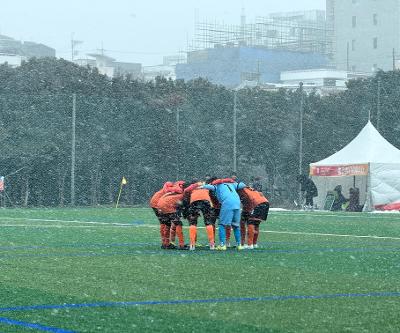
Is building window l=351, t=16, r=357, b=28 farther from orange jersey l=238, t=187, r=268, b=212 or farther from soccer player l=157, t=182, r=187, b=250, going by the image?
soccer player l=157, t=182, r=187, b=250

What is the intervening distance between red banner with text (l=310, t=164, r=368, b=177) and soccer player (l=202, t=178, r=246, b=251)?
2468 centimetres

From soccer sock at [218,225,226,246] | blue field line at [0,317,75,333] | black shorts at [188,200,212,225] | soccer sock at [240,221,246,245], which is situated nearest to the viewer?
blue field line at [0,317,75,333]

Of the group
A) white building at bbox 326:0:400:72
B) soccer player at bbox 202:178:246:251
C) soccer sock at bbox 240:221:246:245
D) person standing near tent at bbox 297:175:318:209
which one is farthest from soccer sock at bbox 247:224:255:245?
white building at bbox 326:0:400:72

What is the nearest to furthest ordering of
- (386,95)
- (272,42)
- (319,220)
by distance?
(319,220)
(386,95)
(272,42)

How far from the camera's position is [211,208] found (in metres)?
20.3

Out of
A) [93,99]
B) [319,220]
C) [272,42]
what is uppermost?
[272,42]

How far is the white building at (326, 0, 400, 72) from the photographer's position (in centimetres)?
12850

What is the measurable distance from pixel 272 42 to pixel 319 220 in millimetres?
108411

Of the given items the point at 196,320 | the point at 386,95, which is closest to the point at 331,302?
the point at 196,320

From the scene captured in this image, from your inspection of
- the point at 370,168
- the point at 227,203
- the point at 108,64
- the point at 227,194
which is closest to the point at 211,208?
the point at 227,203

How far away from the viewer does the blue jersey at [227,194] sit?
20.3 m

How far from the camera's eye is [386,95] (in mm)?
57719

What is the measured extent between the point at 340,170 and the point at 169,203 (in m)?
26.4

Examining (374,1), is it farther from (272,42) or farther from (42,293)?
(42,293)
